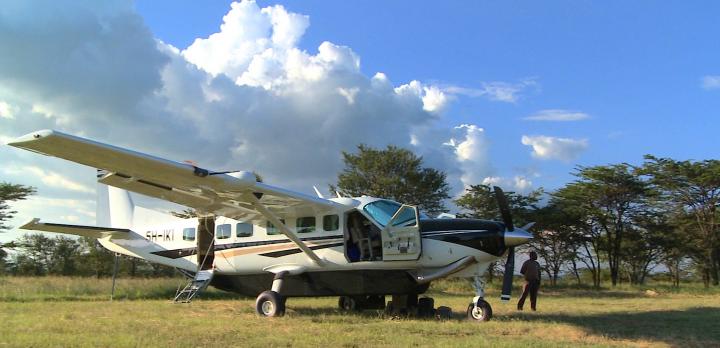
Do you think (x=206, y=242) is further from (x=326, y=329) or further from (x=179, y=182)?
(x=326, y=329)

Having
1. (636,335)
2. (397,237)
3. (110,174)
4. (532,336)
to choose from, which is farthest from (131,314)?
(636,335)

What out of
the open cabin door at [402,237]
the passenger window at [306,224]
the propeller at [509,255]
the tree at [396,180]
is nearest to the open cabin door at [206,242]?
the passenger window at [306,224]

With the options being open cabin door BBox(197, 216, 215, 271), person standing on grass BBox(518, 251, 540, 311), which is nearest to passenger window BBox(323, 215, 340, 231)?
open cabin door BBox(197, 216, 215, 271)

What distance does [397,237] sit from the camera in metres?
11.2

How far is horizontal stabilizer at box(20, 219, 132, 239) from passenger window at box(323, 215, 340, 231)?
6.68 meters

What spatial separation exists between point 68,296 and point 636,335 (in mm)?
14628

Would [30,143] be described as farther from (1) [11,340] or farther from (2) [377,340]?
(2) [377,340]

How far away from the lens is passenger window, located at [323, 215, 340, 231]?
11.9m

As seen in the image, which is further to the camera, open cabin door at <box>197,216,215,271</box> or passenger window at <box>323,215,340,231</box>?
open cabin door at <box>197,216,215,271</box>

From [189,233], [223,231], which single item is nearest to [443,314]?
[223,231]

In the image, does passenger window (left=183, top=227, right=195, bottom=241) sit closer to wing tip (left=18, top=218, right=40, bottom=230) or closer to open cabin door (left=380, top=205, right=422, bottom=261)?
wing tip (left=18, top=218, right=40, bottom=230)

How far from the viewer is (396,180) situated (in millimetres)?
31906

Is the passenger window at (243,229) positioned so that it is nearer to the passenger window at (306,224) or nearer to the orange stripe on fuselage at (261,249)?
the orange stripe on fuselage at (261,249)

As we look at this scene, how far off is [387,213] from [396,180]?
2042 cm
